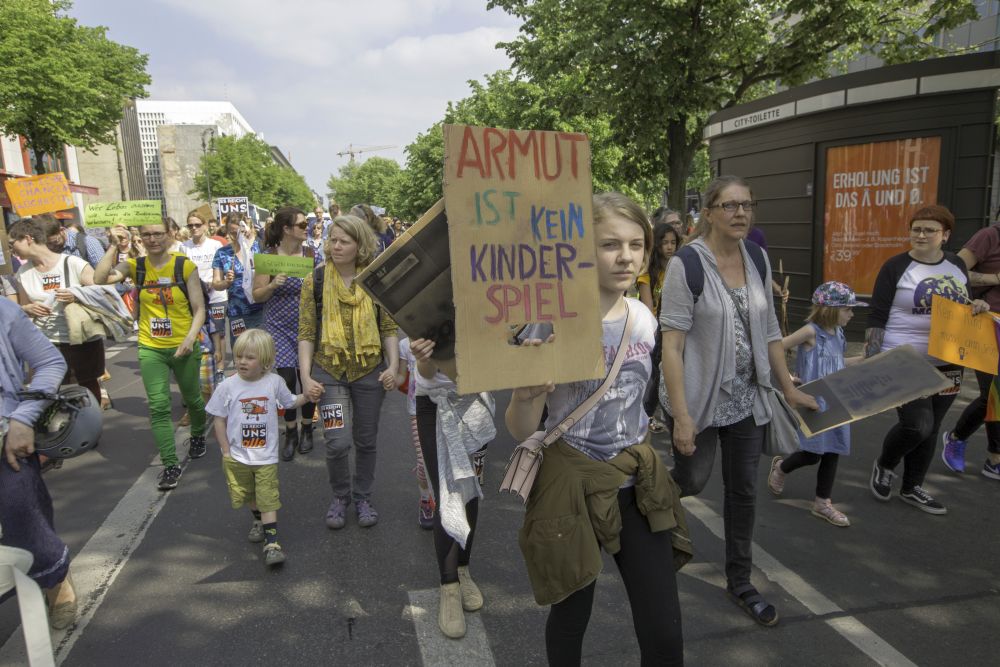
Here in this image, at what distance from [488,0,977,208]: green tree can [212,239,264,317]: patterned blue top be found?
9.85 m

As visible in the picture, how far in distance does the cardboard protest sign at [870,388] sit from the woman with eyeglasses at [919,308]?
0.63 m

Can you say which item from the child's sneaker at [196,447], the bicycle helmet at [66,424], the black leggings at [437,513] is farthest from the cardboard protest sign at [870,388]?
the child's sneaker at [196,447]

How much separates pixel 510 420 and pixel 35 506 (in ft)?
7.21

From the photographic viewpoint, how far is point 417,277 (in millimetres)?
1885

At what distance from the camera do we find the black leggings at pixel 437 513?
2969 millimetres

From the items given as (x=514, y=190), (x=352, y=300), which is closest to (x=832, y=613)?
(x=514, y=190)

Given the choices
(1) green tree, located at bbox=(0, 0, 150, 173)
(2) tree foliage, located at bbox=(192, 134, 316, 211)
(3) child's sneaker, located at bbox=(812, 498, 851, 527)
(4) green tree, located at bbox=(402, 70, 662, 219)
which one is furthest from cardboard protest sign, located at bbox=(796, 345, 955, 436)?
(2) tree foliage, located at bbox=(192, 134, 316, 211)

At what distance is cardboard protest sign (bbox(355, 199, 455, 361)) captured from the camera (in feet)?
6.00

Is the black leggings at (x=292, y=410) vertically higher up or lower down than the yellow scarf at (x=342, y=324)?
lower down

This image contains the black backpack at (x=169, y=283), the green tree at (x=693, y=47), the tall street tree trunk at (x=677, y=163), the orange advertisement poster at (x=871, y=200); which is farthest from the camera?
the tall street tree trunk at (x=677, y=163)

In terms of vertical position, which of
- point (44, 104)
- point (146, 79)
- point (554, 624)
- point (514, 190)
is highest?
point (146, 79)

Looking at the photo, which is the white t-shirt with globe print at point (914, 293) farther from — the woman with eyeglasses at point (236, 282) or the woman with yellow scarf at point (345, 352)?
the woman with eyeglasses at point (236, 282)

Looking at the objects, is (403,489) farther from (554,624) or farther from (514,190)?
(514,190)

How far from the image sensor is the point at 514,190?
5.81 ft
